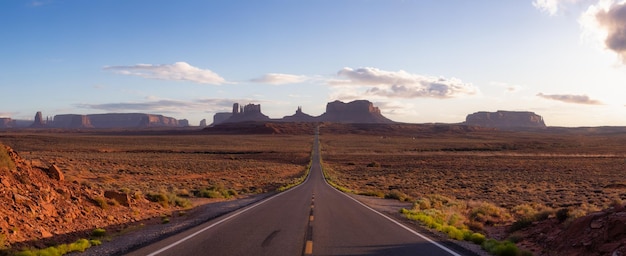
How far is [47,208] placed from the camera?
12.8 m

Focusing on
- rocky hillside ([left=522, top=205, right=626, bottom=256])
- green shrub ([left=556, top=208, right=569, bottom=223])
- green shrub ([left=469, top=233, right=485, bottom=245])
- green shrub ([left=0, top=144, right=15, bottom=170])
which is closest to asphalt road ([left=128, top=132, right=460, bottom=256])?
A: green shrub ([left=469, top=233, right=485, bottom=245])

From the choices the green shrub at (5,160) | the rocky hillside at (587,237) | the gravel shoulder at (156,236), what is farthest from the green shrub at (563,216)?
the green shrub at (5,160)

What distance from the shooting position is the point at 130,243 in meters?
11.0

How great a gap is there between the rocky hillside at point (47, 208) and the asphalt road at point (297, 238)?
2962mm

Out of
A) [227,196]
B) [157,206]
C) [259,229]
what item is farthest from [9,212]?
[227,196]

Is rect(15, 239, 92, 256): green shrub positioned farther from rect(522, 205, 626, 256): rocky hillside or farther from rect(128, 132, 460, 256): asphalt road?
rect(522, 205, 626, 256): rocky hillside

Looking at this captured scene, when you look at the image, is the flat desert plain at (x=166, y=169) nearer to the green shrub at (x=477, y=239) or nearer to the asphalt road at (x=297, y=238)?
the asphalt road at (x=297, y=238)

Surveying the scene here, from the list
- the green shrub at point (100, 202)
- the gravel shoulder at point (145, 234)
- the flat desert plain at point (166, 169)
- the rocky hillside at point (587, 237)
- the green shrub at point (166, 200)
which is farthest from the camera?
the flat desert plain at point (166, 169)

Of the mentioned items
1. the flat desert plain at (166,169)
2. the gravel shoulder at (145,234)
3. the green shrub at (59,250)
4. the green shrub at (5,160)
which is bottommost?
the flat desert plain at (166,169)

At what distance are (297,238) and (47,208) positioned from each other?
6.97m

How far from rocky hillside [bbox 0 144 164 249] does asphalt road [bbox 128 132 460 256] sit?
2962 mm

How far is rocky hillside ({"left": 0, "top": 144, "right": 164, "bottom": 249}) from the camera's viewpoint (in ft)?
36.1

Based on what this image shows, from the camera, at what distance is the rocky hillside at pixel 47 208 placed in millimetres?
11016

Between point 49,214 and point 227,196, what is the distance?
51.1 feet
